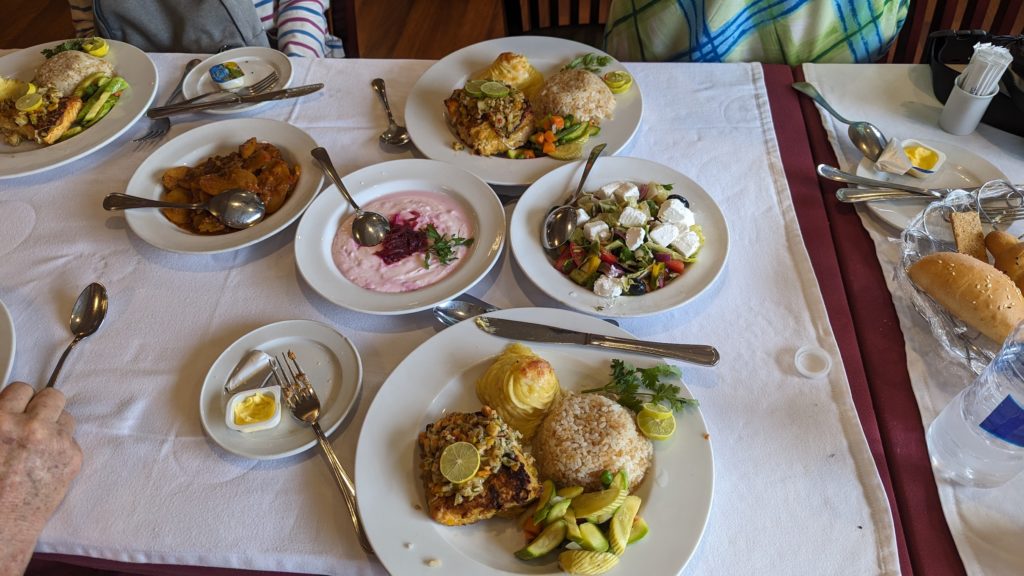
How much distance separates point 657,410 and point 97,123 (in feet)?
5.81

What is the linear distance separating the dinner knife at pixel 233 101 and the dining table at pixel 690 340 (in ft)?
0.13

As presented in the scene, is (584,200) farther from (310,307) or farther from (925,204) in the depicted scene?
(925,204)

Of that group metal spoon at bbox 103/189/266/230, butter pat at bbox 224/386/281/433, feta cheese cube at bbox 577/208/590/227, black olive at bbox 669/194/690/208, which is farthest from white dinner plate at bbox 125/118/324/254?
black olive at bbox 669/194/690/208

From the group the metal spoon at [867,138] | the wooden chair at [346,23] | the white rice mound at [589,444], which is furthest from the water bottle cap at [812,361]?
the wooden chair at [346,23]

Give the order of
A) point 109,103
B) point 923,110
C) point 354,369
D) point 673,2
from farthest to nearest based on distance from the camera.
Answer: point 673,2 → point 109,103 → point 923,110 → point 354,369

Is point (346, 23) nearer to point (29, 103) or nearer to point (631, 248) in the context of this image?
point (29, 103)

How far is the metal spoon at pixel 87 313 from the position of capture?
4.75 feet

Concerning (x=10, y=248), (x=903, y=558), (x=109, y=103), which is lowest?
(x=903, y=558)

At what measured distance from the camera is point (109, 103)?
76.7 inches

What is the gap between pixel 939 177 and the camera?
5.34 ft

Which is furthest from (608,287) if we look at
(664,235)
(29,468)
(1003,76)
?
(1003,76)

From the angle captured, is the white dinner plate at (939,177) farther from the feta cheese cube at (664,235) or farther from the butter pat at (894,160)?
the feta cheese cube at (664,235)

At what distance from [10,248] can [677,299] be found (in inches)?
64.1

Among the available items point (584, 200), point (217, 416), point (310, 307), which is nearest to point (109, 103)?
point (310, 307)
